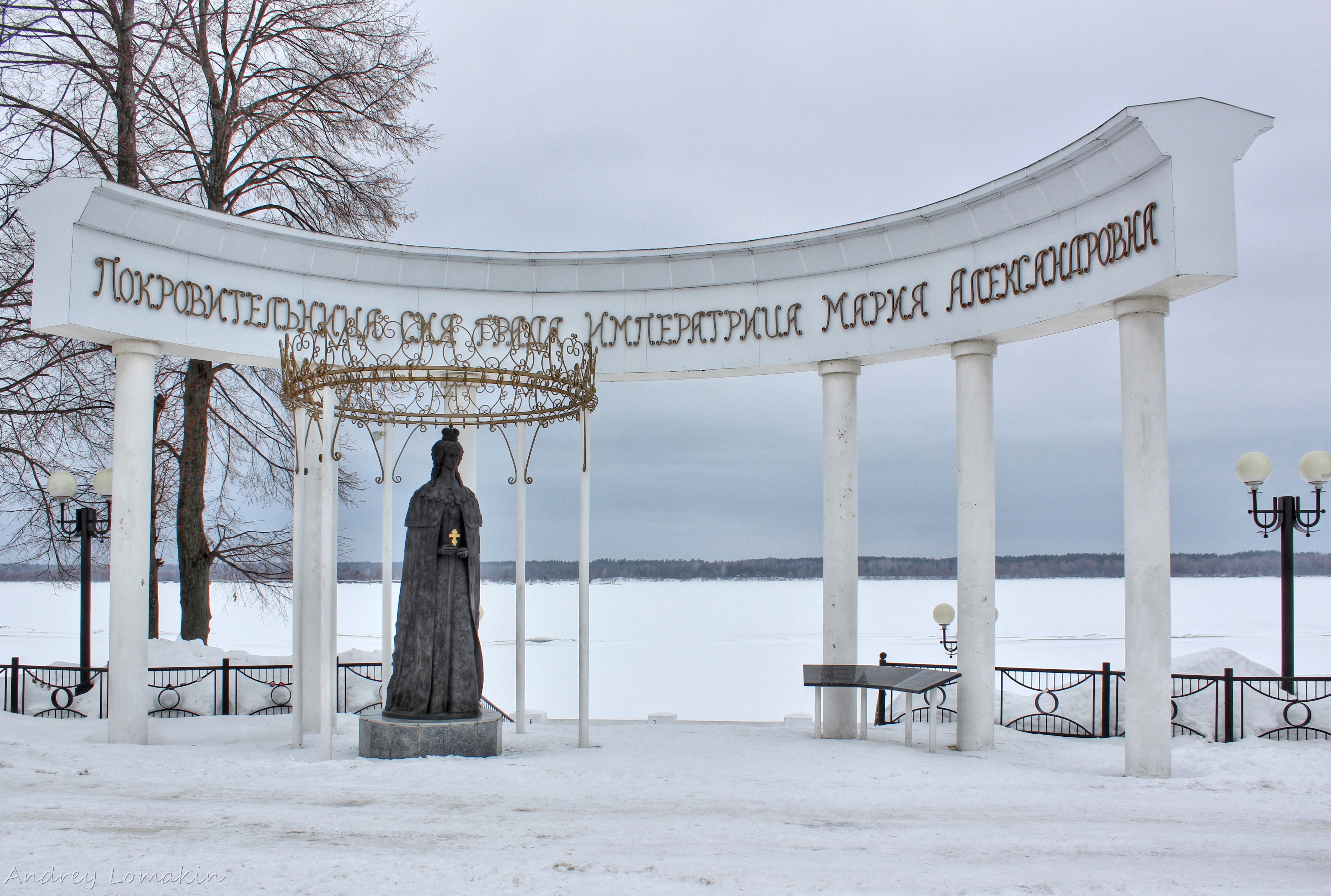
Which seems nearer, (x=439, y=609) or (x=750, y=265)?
(x=439, y=609)

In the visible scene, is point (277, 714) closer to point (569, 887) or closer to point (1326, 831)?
point (569, 887)

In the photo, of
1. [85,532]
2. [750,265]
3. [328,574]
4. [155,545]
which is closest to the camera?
[328,574]

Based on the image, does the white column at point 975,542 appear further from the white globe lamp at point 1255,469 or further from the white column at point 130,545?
the white column at point 130,545

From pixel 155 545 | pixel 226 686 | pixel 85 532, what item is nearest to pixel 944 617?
pixel 226 686

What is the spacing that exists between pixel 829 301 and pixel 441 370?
4.77 meters

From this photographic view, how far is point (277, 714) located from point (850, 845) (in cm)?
973

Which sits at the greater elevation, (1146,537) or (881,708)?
(1146,537)

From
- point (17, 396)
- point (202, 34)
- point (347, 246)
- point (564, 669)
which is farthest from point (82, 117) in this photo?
point (564, 669)

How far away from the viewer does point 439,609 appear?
30.7 feet

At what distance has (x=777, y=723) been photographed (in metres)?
12.8

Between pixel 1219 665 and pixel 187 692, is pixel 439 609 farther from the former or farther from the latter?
pixel 1219 665

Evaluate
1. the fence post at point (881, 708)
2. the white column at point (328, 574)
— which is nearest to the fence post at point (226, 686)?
the white column at point (328, 574)

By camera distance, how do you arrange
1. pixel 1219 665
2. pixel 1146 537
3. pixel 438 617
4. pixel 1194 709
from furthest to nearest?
1. pixel 1219 665
2. pixel 1194 709
3. pixel 438 617
4. pixel 1146 537

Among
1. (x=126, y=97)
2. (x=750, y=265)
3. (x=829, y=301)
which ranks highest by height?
(x=126, y=97)
